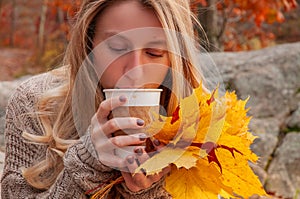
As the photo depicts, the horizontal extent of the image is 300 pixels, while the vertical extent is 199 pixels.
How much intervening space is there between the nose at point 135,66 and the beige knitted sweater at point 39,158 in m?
0.20

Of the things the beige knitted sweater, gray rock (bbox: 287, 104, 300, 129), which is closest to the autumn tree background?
the beige knitted sweater

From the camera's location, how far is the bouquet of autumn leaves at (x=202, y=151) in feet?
4.28

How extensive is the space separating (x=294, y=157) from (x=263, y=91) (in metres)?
0.56

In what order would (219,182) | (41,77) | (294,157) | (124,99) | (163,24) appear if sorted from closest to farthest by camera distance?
(124,99)
(219,182)
(163,24)
(41,77)
(294,157)

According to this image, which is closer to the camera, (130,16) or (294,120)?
(130,16)

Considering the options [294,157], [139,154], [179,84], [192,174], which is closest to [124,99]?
[139,154]

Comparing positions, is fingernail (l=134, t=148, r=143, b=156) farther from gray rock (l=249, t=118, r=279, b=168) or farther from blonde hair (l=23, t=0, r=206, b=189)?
gray rock (l=249, t=118, r=279, b=168)

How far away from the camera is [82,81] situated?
68.0 inches

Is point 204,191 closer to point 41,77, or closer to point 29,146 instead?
point 29,146

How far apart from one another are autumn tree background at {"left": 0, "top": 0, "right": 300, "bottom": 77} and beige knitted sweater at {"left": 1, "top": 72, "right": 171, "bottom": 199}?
0.93ft

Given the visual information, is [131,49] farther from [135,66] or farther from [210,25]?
[210,25]

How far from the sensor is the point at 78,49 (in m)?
1.71

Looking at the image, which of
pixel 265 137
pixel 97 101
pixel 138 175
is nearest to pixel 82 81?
pixel 97 101

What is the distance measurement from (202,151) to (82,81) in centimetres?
57
